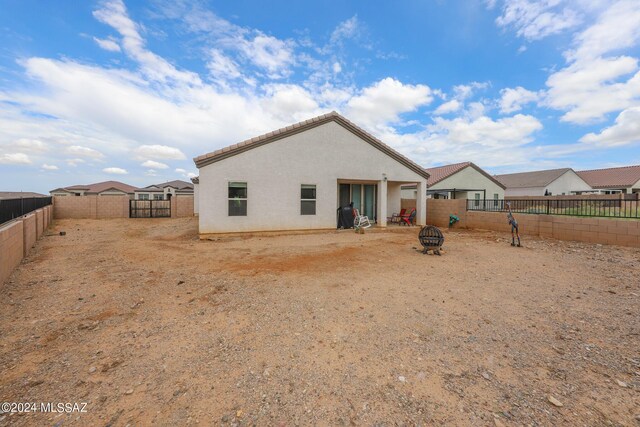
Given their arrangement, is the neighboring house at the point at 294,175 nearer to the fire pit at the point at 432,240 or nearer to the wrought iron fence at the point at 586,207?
the fire pit at the point at 432,240

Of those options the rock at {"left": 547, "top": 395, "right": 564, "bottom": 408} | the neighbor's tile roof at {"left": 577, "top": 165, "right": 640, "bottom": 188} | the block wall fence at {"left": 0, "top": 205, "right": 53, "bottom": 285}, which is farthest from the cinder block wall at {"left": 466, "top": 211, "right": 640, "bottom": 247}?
the neighbor's tile roof at {"left": 577, "top": 165, "right": 640, "bottom": 188}

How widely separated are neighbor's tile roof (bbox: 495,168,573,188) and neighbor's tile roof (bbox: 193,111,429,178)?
33.4 m

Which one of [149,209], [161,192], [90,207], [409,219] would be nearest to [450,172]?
[409,219]

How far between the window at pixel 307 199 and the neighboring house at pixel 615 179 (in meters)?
45.0

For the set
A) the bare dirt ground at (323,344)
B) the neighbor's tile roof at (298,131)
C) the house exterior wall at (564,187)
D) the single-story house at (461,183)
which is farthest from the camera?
the house exterior wall at (564,187)

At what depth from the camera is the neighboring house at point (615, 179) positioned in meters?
33.6

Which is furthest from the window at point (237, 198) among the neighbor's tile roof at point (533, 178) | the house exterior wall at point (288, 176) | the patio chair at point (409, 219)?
the neighbor's tile roof at point (533, 178)

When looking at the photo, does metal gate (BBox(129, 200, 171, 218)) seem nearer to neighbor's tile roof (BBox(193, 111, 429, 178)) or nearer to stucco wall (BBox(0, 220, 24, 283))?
neighbor's tile roof (BBox(193, 111, 429, 178))

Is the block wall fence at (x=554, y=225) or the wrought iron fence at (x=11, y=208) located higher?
the wrought iron fence at (x=11, y=208)

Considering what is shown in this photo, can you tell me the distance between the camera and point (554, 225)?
1038cm

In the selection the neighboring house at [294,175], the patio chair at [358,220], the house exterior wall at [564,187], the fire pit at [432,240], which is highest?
the house exterior wall at [564,187]

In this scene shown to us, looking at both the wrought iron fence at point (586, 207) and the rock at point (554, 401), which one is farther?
the wrought iron fence at point (586, 207)

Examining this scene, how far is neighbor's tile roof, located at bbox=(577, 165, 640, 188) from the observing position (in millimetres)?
34062

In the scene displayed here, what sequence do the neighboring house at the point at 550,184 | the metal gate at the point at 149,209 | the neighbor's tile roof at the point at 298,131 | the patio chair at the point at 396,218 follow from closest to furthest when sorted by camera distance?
1. the neighbor's tile roof at the point at 298,131
2. the patio chair at the point at 396,218
3. the metal gate at the point at 149,209
4. the neighboring house at the point at 550,184
